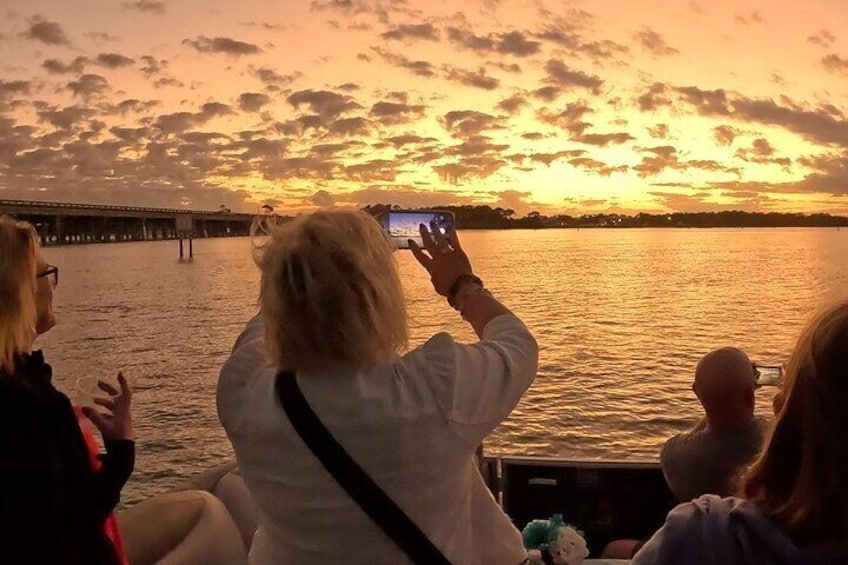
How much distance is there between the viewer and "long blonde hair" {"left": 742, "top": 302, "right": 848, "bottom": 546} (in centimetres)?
172

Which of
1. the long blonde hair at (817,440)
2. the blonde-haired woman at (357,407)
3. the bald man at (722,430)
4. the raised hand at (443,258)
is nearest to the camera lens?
the long blonde hair at (817,440)

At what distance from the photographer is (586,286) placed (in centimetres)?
5266

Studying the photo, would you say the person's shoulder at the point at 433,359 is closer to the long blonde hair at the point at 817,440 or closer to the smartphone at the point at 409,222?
the smartphone at the point at 409,222

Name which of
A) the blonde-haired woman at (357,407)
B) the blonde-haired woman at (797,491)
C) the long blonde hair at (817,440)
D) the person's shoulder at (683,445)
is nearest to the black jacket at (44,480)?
the blonde-haired woman at (357,407)

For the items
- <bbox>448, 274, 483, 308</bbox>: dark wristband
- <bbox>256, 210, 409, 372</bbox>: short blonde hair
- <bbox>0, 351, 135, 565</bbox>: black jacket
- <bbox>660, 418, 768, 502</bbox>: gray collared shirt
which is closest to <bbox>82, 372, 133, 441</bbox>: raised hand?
<bbox>0, 351, 135, 565</bbox>: black jacket

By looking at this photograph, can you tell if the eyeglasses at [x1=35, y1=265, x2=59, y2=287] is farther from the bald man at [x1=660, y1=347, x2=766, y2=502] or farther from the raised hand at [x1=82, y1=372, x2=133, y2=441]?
the bald man at [x1=660, y1=347, x2=766, y2=502]

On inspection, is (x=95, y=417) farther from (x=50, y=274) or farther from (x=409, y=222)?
(x=409, y=222)

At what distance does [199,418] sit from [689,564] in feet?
56.7

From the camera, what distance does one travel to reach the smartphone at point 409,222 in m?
2.97

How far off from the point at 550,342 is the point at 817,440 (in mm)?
26437

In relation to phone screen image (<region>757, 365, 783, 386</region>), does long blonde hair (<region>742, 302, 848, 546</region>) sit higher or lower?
higher

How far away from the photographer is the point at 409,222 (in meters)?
3.19

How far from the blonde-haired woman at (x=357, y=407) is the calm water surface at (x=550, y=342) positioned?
0.33 meters

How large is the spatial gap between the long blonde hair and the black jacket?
1.99m
